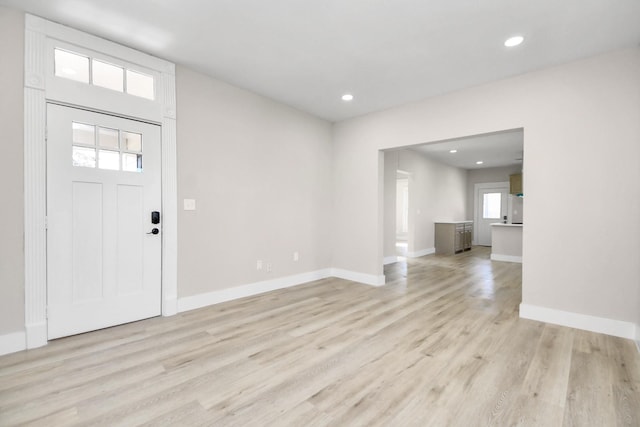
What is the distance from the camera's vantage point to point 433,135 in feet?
13.5

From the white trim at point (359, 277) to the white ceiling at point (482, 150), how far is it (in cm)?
248

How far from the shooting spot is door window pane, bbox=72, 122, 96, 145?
9.11ft

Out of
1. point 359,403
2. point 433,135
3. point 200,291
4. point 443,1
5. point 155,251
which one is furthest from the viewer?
point 433,135

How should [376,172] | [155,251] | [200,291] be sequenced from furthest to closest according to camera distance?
[376,172]
[200,291]
[155,251]

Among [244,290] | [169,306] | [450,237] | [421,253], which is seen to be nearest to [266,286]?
[244,290]

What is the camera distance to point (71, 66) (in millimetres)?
2754

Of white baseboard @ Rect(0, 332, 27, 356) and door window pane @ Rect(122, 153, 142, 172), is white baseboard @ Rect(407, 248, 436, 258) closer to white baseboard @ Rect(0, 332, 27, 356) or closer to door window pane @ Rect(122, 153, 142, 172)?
door window pane @ Rect(122, 153, 142, 172)

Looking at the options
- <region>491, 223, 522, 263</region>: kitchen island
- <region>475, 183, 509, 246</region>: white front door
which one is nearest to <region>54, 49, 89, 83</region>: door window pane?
<region>491, 223, 522, 263</region>: kitchen island

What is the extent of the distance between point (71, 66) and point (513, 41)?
4138mm

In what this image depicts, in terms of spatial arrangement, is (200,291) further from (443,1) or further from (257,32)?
(443,1)

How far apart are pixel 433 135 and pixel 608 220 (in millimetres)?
2101

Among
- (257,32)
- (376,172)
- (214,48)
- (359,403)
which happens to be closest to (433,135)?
(376,172)

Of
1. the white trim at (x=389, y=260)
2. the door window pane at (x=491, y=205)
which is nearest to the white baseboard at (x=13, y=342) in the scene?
the white trim at (x=389, y=260)

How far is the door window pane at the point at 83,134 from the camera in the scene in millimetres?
2775
